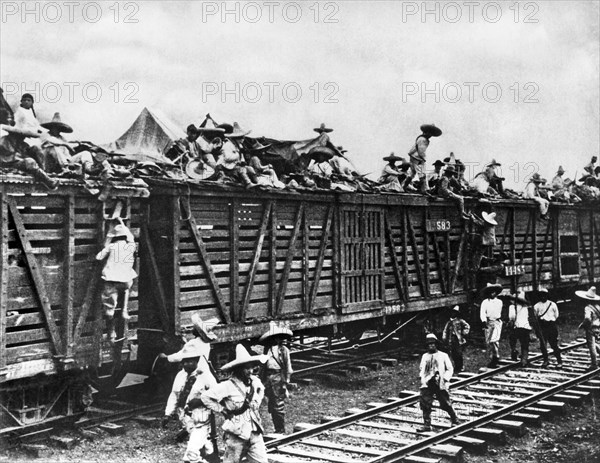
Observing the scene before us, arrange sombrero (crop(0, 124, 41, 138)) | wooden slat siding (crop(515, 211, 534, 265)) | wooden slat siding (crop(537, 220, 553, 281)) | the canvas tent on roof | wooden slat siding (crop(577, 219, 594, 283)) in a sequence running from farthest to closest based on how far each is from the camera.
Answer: wooden slat siding (crop(577, 219, 594, 283)) < wooden slat siding (crop(537, 220, 553, 281)) < wooden slat siding (crop(515, 211, 534, 265)) < the canvas tent on roof < sombrero (crop(0, 124, 41, 138))

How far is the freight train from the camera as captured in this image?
8.77 metres

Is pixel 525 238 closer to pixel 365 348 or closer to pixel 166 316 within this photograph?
pixel 365 348

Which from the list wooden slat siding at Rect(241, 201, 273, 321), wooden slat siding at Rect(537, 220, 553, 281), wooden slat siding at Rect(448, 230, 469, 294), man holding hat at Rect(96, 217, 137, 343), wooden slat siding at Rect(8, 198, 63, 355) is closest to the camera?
wooden slat siding at Rect(8, 198, 63, 355)

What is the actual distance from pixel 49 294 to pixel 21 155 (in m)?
1.81

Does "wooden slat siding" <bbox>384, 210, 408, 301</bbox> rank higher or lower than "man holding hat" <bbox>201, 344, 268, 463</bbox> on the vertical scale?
higher

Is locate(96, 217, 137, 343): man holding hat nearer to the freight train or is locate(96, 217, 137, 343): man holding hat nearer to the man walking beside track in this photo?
the freight train

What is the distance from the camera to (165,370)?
10719 millimetres

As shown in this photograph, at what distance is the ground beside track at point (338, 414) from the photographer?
342 inches

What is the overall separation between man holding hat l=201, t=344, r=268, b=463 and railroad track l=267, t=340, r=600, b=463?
1.56 metres

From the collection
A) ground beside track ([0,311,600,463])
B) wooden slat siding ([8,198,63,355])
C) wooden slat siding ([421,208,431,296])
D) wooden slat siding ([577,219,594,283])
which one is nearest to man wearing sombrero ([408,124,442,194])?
wooden slat siding ([421,208,431,296])

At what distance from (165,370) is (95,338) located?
1.61 metres

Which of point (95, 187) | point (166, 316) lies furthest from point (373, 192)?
point (95, 187)

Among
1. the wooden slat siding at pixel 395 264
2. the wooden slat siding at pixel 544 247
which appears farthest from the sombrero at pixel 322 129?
the wooden slat siding at pixel 544 247

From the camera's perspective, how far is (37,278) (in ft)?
28.8
